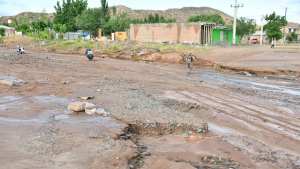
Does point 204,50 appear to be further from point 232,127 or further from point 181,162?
point 181,162

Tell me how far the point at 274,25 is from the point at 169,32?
14.4m

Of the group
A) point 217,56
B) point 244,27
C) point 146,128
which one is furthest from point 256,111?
point 244,27

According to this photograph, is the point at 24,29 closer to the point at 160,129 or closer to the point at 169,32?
the point at 169,32

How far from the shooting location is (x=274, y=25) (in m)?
52.8

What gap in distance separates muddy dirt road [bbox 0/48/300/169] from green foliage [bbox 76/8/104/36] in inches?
1890

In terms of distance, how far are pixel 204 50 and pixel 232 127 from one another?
2388 cm

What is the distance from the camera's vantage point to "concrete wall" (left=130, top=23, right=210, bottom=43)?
4616cm

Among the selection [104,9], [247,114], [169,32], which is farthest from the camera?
[104,9]

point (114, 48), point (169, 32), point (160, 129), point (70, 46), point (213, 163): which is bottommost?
point (213, 163)

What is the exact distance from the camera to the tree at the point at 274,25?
52.8 metres

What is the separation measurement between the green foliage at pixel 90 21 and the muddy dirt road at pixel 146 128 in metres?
48.0

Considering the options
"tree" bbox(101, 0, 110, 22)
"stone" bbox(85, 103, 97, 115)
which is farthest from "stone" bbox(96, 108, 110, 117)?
"tree" bbox(101, 0, 110, 22)

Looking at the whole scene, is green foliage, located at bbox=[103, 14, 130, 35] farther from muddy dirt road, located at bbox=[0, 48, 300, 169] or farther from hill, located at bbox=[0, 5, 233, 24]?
hill, located at bbox=[0, 5, 233, 24]

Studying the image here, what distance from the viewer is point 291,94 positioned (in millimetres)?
16172
